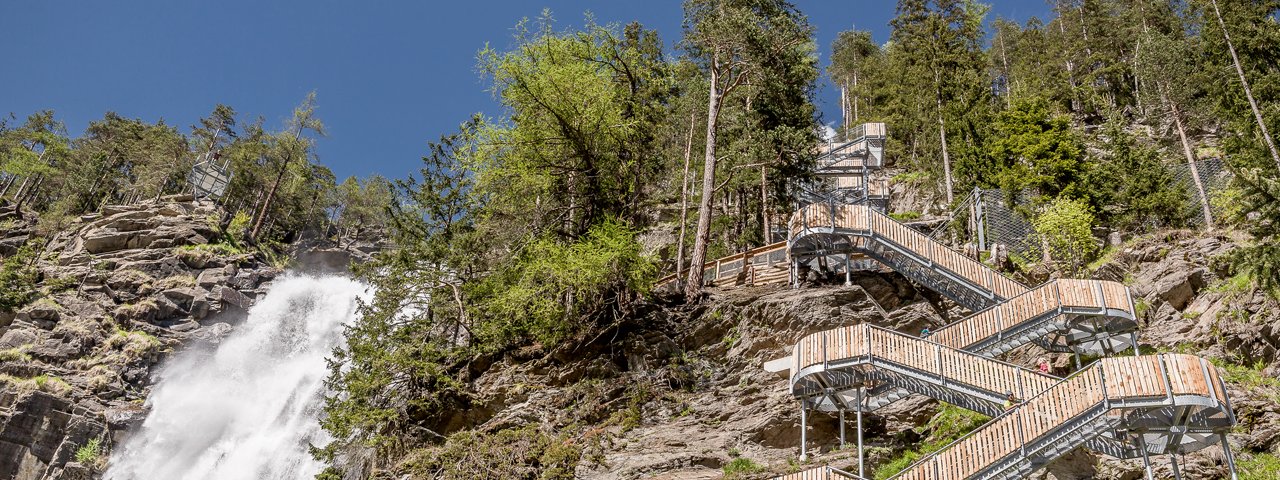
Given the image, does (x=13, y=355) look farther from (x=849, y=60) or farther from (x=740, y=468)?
(x=849, y=60)

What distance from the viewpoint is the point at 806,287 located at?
795 inches

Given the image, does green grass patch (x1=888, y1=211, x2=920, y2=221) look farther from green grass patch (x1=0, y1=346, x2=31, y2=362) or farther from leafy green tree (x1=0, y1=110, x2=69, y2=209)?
leafy green tree (x1=0, y1=110, x2=69, y2=209)

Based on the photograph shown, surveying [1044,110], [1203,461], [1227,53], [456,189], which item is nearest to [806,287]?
[1203,461]

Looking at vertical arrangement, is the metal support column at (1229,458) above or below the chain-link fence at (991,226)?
below

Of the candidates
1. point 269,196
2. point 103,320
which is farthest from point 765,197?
point 269,196

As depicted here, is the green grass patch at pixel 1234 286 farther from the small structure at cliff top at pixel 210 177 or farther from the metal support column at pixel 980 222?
the small structure at cliff top at pixel 210 177

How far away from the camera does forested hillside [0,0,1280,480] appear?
63.6 ft

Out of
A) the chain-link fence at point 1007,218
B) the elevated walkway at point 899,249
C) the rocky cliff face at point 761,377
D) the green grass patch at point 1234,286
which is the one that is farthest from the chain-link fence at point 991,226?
the elevated walkway at point 899,249

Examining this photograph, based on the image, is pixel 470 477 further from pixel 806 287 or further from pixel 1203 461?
pixel 1203 461

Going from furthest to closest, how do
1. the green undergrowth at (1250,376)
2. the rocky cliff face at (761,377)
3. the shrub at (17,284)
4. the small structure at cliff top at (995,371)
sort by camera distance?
the shrub at (17,284), the rocky cliff face at (761,377), the green undergrowth at (1250,376), the small structure at cliff top at (995,371)

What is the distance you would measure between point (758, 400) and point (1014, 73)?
139 feet

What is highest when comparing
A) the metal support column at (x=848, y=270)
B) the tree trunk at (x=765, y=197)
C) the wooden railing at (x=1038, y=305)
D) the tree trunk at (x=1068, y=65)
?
the tree trunk at (x=1068, y=65)

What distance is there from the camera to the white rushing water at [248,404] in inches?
1325

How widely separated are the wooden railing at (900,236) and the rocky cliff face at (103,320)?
34061 millimetres
